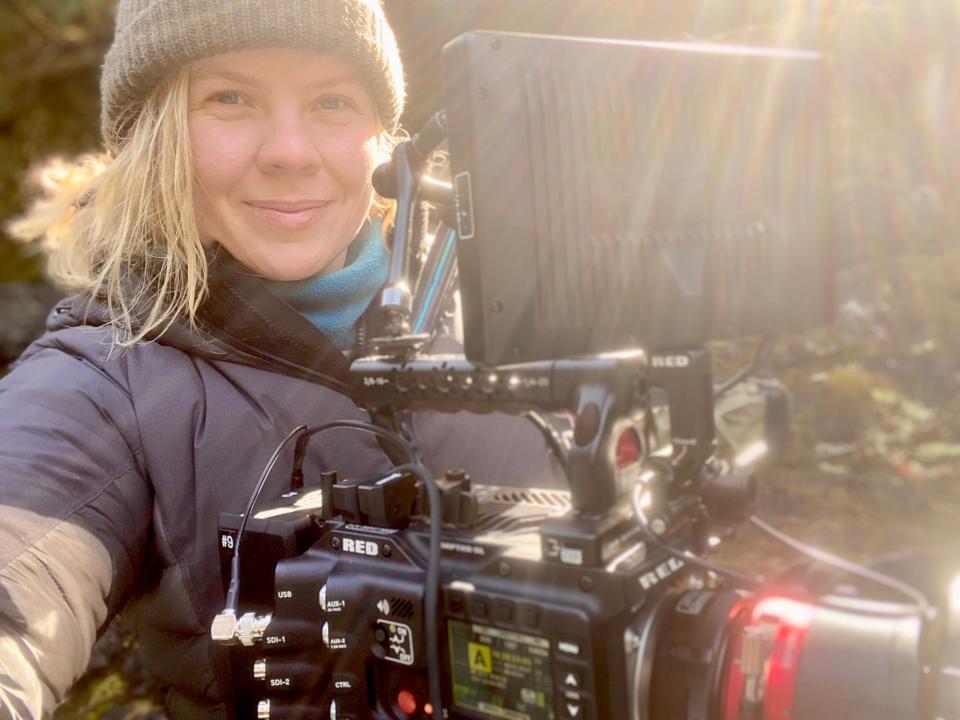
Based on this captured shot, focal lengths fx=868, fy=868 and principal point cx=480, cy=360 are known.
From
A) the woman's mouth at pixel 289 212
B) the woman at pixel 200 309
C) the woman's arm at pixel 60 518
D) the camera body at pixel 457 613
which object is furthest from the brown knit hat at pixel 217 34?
the camera body at pixel 457 613

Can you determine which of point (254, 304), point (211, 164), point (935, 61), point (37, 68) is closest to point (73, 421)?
point (254, 304)

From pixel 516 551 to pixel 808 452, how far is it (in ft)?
9.08

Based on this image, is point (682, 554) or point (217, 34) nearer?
point (682, 554)

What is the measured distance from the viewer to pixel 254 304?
5.69ft

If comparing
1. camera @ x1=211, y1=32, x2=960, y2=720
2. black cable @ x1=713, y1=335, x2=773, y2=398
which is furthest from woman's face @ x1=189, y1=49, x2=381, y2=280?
black cable @ x1=713, y1=335, x2=773, y2=398

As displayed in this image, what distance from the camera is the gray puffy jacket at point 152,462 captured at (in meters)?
1.24

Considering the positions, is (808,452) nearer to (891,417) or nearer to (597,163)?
(891,417)

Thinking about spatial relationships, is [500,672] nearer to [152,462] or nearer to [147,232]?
[152,462]

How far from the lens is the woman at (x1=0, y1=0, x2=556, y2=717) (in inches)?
57.4

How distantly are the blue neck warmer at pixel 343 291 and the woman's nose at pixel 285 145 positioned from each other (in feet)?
0.82

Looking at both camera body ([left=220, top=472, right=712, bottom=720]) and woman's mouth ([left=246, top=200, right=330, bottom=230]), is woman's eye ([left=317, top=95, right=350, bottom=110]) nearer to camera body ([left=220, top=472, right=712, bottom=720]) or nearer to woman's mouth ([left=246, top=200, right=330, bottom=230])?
woman's mouth ([left=246, top=200, right=330, bottom=230])

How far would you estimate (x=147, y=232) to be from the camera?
1804 millimetres

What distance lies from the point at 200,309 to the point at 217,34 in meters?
0.53

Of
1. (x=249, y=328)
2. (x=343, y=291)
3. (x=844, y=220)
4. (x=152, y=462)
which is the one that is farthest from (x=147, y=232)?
(x=844, y=220)
